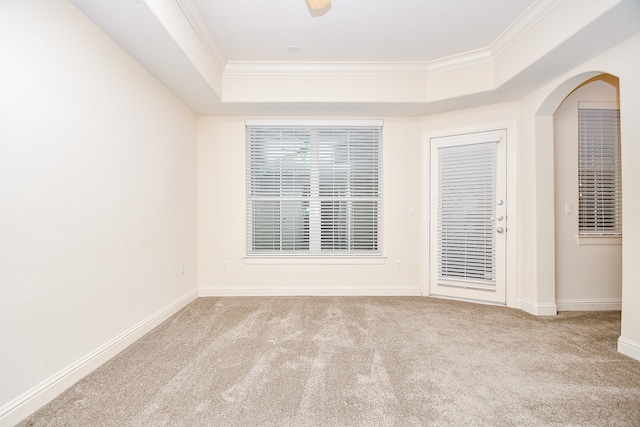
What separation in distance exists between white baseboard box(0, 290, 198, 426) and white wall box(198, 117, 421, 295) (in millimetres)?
1223

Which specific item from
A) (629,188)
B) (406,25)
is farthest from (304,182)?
(629,188)

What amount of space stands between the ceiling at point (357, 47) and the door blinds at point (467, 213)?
652 mm

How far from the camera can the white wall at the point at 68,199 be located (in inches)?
59.8

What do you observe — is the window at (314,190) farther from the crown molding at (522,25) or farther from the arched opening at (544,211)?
the arched opening at (544,211)

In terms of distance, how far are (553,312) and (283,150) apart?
12.0 ft

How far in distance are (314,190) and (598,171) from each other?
329cm

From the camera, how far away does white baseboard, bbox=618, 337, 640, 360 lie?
2133 millimetres

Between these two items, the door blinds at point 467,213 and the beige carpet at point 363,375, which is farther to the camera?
the door blinds at point 467,213

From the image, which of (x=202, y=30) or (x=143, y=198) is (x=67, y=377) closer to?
(x=143, y=198)

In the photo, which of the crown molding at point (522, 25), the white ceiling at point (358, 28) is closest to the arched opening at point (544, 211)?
the crown molding at point (522, 25)

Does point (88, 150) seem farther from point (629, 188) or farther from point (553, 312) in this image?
point (553, 312)

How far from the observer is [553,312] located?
10.2ft

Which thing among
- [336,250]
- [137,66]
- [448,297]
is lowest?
[448,297]

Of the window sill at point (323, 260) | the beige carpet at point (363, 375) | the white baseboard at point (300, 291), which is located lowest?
the beige carpet at point (363, 375)
